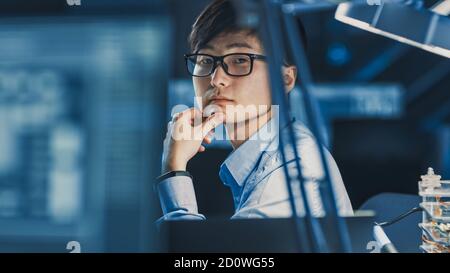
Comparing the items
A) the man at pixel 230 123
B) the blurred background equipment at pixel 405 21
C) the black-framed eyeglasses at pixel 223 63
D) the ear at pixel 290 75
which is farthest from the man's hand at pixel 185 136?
the blurred background equipment at pixel 405 21

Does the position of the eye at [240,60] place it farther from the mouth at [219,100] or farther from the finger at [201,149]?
the finger at [201,149]

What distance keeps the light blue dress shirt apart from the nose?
169 millimetres

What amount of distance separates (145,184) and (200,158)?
7.0 inches

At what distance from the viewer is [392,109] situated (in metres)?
1.95

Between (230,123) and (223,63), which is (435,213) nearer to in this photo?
(230,123)

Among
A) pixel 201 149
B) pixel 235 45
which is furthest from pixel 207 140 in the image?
pixel 235 45

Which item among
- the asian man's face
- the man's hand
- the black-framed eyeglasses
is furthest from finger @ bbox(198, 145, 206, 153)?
the black-framed eyeglasses

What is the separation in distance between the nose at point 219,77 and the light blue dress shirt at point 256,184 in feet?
0.55

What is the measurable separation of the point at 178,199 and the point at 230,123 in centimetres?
26

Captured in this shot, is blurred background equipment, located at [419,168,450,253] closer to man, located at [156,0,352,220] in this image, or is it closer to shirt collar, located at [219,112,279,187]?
man, located at [156,0,352,220]

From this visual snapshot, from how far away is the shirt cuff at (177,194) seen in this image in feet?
6.36

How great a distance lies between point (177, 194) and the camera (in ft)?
6.45

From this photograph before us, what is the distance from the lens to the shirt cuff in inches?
76.3
